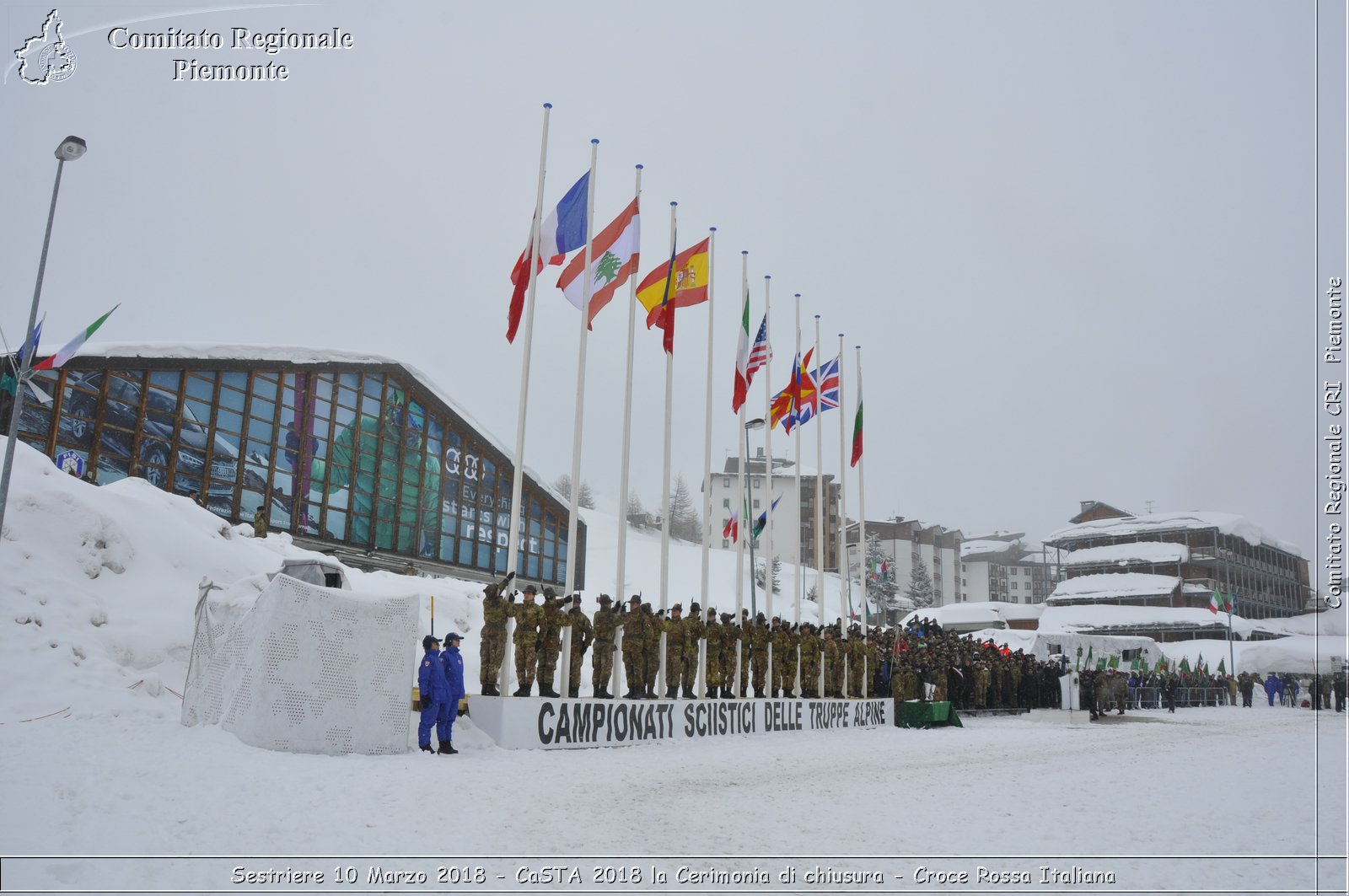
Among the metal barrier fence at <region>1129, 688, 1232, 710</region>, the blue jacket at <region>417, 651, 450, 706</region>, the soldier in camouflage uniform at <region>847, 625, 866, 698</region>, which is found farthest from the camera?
the metal barrier fence at <region>1129, 688, 1232, 710</region>

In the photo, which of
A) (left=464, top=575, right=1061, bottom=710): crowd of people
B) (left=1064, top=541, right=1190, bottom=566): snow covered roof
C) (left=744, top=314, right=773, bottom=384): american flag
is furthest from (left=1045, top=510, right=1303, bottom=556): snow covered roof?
(left=744, top=314, right=773, bottom=384): american flag

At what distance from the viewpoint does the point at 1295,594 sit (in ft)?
250

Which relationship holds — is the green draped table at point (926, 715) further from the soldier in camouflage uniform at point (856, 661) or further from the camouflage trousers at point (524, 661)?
the camouflage trousers at point (524, 661)

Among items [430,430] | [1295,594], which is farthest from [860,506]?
[1295,594]

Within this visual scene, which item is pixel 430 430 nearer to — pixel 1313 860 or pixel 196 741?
pixel 196 741

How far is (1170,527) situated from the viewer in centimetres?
7238

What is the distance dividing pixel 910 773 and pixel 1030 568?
405ft

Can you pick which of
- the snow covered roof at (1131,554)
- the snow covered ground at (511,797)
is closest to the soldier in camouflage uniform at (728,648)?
the snow covered ground at (511,797)

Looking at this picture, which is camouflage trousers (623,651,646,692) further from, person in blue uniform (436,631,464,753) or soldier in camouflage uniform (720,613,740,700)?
person in blue uniform (436,631,464,753)

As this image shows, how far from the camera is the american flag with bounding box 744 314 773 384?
21.3 m

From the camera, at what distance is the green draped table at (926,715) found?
23.7 metres

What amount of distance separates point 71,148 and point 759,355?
13374 mm

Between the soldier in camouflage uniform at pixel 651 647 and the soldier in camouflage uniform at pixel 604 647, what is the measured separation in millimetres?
859

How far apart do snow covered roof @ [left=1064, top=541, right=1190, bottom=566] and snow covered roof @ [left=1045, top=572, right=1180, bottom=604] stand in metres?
1.17
